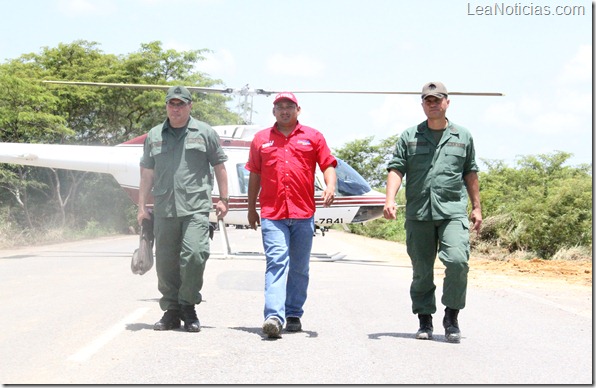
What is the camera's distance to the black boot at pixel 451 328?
638 centimetres

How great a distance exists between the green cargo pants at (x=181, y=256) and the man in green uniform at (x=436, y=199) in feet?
5.38

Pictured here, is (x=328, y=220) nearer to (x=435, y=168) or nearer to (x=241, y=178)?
(x=241, y=178)

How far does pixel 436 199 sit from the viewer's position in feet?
21.1

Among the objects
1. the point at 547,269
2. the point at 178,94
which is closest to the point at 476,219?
the point at 178,94

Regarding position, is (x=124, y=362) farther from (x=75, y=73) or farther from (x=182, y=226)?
(x=75, y=73)

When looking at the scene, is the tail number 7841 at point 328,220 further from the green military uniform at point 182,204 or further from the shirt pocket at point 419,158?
the shirt pocket at point 419,158

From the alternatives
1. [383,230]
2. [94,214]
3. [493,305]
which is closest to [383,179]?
[383,230]

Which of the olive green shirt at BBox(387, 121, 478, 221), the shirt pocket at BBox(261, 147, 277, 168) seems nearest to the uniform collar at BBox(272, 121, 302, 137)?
the shirt pocket at BBox(261, 147, 277, 168)

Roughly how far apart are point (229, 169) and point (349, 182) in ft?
8.46

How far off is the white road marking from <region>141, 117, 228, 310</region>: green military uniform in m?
0.49

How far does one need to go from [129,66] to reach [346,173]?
22.1 meters

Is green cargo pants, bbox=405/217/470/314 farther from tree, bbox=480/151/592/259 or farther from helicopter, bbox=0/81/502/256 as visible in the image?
tree, bbox=480/151/592/259

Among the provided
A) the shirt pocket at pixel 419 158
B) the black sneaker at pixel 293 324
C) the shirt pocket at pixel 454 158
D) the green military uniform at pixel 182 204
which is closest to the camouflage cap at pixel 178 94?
the green military uniform at pixel 182 204

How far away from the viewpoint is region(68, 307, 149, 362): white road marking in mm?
5660
